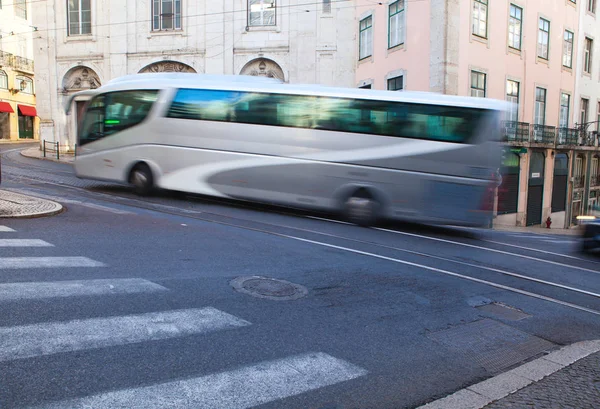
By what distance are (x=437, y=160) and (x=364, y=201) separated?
189 cm

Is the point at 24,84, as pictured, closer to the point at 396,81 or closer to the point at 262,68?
the point at 262,68

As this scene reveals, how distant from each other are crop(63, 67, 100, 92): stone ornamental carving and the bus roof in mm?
21494

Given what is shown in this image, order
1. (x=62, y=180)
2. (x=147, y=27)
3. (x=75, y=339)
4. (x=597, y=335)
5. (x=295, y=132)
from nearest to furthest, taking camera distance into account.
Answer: (x=75, y=339) → (x=597, y=335) → (x=295, y=132) → (x=62, y=180) → (x=147, y=27)

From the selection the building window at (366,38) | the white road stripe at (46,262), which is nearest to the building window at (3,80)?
the building window at (366,38)

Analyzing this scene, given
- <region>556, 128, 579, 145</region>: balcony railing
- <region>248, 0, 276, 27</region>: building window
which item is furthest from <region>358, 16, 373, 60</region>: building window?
<region>556, 128, 579, 145</region>: balcony railing

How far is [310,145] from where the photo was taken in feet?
41.8

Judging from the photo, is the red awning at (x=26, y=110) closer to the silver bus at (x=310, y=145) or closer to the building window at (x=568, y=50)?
the silver bus at (x=310, y=145)

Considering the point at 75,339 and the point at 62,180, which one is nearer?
the point at 75,339

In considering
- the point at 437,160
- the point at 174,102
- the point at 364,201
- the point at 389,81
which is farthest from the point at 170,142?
the point at 389,81

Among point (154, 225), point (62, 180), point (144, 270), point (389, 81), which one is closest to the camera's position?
point (144, 270)

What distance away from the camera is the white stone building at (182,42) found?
3064cm

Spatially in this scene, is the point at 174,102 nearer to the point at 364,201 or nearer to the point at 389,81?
the point at 364,201

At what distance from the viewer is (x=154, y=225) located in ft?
33.9

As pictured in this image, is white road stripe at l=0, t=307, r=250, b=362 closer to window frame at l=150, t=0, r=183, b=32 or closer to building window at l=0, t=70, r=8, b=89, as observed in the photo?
window frame at l=150, t=0, r=183, b=32
